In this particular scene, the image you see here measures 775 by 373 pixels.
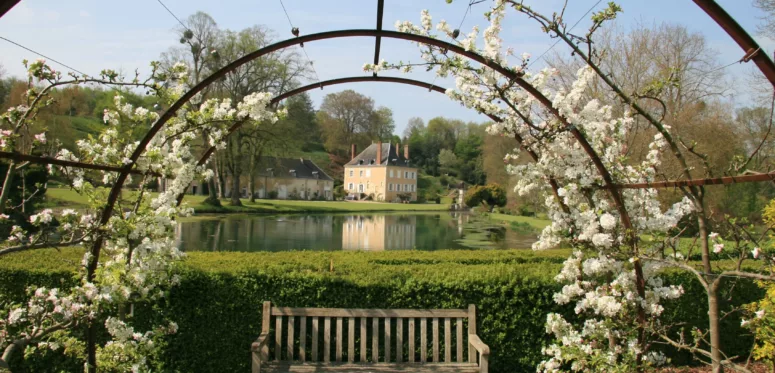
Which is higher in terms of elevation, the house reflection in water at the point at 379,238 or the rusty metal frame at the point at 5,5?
the rusty metal frame at the point at 5,5

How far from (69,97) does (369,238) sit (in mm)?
16744

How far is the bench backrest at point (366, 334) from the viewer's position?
14.0 ft

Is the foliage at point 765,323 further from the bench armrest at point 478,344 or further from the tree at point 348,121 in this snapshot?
the tree at point 348,121

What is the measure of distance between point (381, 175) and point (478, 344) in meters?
53.7

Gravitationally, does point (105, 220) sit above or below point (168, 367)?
above

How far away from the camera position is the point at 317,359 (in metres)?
4.37

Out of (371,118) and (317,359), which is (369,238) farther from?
(371,118)

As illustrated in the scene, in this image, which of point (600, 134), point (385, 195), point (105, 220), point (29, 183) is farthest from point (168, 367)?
point (385, 195)

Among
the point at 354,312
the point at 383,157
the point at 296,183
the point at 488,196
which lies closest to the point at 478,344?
the point at 354,312

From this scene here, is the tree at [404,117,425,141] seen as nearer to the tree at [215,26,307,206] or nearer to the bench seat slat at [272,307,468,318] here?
the tree at [215,26,307,206]

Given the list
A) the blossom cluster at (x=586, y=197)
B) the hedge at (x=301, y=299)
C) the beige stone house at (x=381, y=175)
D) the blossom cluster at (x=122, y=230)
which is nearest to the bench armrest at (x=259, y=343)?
the hedge at (x=301, y=299)

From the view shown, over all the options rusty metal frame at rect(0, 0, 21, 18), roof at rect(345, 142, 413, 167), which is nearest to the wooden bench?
rusty metal frame at rect(0, 0, 21, 18)

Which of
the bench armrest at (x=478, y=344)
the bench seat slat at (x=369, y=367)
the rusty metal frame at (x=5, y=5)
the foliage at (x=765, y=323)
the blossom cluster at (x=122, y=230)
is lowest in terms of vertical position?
the bench seat slat at (x=369, y=367)

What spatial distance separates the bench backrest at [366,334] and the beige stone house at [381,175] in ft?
172
